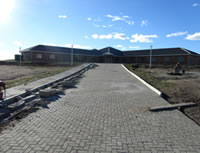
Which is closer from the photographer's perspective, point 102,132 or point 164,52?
point 102,132

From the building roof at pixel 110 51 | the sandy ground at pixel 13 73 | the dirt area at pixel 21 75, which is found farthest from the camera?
the building roof at pixel 110 51

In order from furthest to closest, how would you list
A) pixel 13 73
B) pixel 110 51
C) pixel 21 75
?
pixel 110 51, pixel 13 73, pixel 21 75

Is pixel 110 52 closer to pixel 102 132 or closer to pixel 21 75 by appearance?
pixel 21 75

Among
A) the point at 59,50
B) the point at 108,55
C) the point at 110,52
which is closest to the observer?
the point at 59,50

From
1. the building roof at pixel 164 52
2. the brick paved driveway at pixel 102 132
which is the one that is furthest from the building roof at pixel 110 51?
the brick paved driveway at pixel 102 132

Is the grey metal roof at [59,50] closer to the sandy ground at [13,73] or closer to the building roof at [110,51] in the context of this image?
the building roof at [110,51]

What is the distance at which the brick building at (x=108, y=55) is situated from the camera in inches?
1516

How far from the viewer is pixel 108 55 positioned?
47.0 meters

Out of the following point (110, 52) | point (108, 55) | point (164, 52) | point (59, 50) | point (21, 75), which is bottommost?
point (21, 75)

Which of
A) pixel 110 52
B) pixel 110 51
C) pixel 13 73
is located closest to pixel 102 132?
pixel 13 73

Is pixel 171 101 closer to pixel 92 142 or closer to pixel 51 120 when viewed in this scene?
pixel 92 142

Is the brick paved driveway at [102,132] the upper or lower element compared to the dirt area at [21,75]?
lower

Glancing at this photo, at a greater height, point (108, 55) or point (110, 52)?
point (110, 52)

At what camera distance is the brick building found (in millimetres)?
38503
